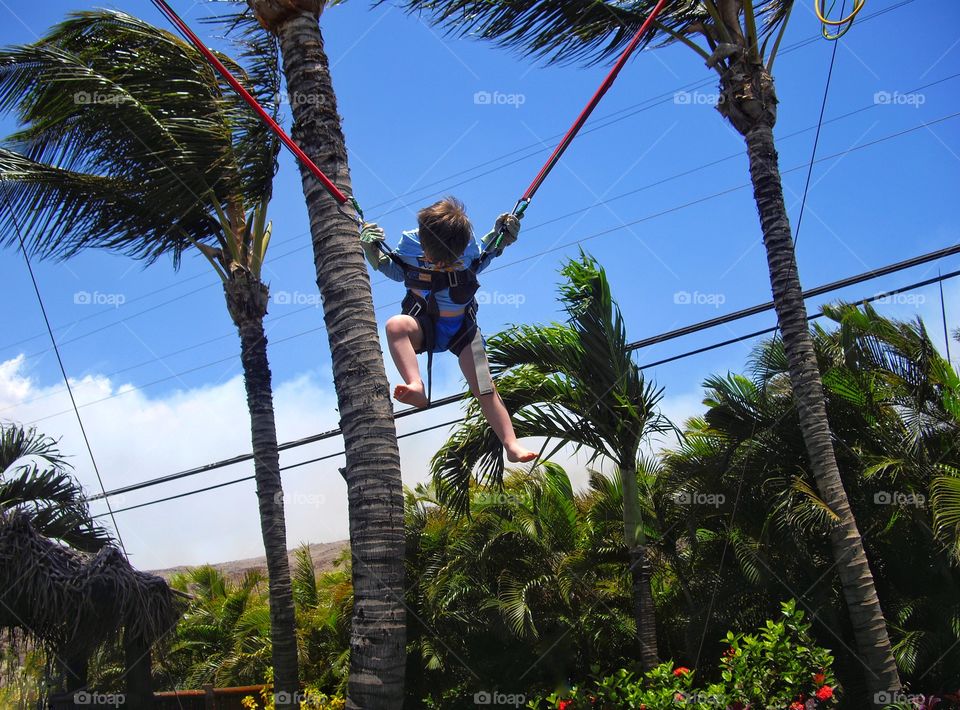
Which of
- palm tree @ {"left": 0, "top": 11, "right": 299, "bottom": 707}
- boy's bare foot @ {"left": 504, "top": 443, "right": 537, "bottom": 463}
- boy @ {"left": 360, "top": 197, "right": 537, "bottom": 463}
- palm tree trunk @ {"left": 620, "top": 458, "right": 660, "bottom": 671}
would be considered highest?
palm tree @ {"left": 0, "top": 11, "right": 299, "bottom": 707}

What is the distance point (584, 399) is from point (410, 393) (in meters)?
4.36

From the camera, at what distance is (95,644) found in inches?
359

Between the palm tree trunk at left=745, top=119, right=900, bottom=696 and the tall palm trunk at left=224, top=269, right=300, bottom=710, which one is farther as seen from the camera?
the tall palm trunk at left=224, top=269, right=300, bottom=710

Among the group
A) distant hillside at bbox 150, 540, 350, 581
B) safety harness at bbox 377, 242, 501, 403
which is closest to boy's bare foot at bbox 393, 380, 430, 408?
safety harness at bbox 377, 242, 501, 403

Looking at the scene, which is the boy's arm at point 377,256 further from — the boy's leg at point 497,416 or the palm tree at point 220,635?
the palm tree at point 220,635

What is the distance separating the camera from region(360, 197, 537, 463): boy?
12.6ft

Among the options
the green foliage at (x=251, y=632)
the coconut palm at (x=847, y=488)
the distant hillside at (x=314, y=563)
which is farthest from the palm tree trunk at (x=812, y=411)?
the distant hillside at (x=314, y=563)

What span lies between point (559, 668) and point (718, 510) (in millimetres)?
2985

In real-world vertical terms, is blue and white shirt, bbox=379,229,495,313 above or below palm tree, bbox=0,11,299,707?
below

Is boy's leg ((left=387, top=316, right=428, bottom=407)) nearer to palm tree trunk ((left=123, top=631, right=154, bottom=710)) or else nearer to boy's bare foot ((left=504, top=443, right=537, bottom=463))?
boy's bare foot ((left=504, top=443, right=537, bottom=463))

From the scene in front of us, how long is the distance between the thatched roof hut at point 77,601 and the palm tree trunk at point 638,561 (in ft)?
17.3

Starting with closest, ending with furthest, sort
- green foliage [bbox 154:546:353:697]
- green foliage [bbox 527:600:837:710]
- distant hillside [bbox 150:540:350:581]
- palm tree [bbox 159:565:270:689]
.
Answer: green foliage [bbox 527:600:837:710], green foliage [bbox 154:546:353:697], palm tree [bbox 159:565:270:689], distant hillside [bbox 150:540:350:581]

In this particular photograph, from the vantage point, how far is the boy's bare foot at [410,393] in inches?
139

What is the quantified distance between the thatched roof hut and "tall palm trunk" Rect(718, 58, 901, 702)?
7063 millimetres
